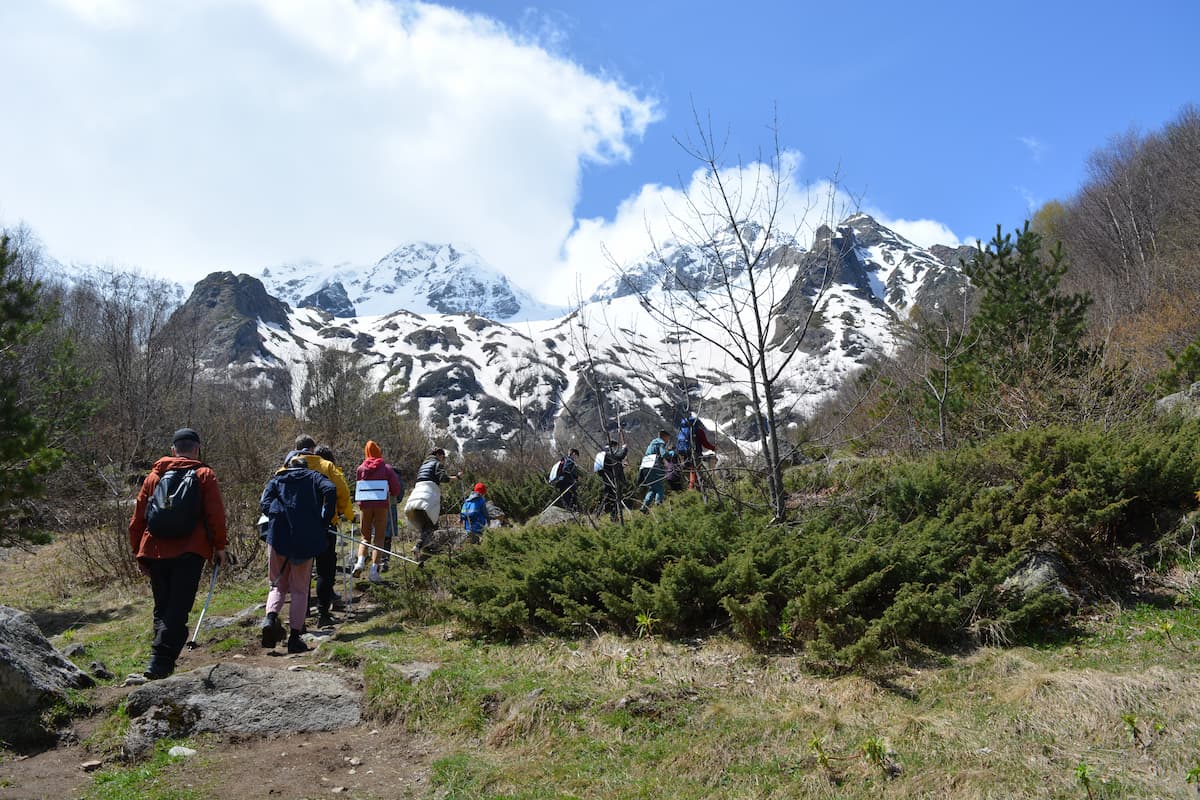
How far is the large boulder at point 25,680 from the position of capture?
4262 millimetres

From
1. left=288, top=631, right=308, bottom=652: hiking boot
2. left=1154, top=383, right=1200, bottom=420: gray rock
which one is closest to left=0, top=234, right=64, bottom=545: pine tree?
left=288, top=631, right=308, bottom=652: hiking boot

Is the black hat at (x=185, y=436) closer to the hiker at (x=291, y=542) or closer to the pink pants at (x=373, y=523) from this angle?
the hiker at (x=291, y=542)

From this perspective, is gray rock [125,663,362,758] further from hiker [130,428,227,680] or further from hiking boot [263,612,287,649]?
hiking boot [263,612,287,649]

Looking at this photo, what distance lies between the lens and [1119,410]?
28.2ft

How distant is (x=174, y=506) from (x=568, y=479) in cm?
780

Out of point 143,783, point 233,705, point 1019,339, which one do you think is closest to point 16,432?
point 233,705

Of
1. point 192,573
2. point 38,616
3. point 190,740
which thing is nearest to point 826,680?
point 190,740

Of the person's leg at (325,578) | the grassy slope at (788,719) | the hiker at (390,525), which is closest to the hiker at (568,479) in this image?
the hiker at (390,525)

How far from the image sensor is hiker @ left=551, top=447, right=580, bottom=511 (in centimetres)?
1194

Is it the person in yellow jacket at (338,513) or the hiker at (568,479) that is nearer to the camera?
the person in yellow jacket at (338,513)

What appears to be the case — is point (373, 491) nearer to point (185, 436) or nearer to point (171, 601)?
point (185, 436)

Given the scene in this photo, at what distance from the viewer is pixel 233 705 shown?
4.56 m

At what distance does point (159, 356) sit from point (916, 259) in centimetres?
13099

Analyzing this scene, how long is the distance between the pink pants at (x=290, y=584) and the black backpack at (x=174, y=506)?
935 millimetres
